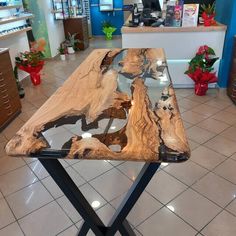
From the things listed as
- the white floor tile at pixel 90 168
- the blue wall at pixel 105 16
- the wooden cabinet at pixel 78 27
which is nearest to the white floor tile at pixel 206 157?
the white floor tile at pixel 90 168

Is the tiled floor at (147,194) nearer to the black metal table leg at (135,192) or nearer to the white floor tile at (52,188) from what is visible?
the white floor tile at (52,188)

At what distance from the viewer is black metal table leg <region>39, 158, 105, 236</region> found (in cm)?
104

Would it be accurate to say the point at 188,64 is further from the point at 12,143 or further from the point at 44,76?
the point at 12,143

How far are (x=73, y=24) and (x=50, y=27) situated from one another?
41.6 inches

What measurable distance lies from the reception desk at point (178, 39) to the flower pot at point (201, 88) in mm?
373

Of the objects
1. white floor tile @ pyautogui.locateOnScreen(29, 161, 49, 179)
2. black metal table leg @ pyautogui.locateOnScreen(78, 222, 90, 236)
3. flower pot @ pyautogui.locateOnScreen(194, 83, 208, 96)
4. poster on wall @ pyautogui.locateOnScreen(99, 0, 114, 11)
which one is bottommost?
Result: white floor tile @ pyautogui.locateOnScreen(29, 161, 49, 179)

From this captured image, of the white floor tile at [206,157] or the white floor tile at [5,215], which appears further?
the white floor tile at [206,157]

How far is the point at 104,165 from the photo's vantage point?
2260mm

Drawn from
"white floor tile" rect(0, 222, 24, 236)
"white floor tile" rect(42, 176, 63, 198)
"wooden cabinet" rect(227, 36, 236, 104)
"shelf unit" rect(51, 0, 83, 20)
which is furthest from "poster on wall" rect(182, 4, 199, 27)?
"shelf unit" rect(51, 0, 83, 20)

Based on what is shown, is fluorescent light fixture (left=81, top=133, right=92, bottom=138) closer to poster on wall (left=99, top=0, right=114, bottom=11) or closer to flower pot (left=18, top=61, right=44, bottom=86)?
flower pot (left=18, top=61, right=44, bottom=86)

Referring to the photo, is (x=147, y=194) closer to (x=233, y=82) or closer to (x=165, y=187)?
(x=165, y=187)

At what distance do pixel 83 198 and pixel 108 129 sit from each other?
428mm

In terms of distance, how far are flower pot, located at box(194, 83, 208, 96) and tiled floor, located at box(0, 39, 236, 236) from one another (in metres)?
1.02

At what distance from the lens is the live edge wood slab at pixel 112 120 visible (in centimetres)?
89
